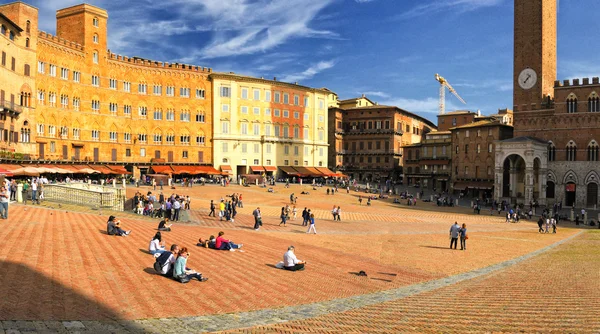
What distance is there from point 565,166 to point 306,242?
5096 cm

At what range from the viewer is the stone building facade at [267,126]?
76.2 meters

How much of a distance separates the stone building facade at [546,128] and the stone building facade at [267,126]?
32759mm

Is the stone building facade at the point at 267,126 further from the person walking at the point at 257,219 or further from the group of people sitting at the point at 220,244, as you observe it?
the group of people sitting at the point at 220,244

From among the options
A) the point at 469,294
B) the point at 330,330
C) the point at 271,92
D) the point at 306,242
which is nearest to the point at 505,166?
the point at 271,92

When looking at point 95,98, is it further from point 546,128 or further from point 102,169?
point 546,128

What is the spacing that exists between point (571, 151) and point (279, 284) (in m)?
59.4

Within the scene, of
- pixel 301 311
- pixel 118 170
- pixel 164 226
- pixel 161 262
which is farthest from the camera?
pixel 118 170

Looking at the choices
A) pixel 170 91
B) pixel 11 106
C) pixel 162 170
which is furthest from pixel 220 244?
pixel 170 91

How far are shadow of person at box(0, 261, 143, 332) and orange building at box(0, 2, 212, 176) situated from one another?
151 feet

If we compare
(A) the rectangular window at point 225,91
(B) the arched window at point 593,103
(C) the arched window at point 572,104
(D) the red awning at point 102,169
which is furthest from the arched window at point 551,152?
(D) the red awning at point 102,169

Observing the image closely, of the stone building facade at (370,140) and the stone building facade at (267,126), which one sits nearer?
the stone building facade at (267,126)

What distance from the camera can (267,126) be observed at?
80250 mm

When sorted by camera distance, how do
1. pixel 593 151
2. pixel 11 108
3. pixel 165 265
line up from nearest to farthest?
pixel 165 265, pixel 11 108, pixel 593 151

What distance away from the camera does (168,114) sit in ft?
237
